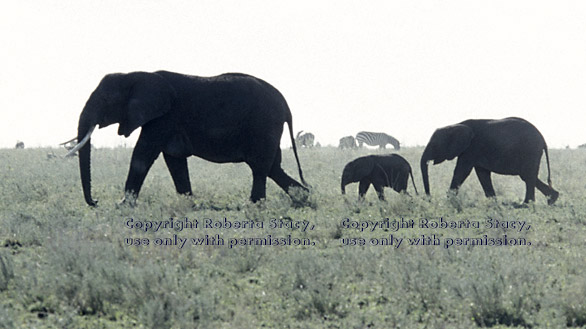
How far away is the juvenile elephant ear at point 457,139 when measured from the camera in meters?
18.3

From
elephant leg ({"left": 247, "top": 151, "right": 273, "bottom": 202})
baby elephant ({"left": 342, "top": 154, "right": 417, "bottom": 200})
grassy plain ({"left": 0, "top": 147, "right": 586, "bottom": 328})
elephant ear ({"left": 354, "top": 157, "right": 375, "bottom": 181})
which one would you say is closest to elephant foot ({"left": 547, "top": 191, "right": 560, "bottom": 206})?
baby elephant ({"left": 342, "top": 154, "right": 417, "bottom": 200})

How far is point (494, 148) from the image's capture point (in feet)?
60.4

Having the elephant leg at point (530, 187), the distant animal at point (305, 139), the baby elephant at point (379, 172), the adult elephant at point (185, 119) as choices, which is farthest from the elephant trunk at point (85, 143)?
the distant animal at point (305, 139)

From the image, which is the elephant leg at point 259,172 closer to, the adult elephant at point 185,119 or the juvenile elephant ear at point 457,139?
the adult elephant at point 185,119

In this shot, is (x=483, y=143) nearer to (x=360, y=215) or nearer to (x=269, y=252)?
(x=360, y=215)

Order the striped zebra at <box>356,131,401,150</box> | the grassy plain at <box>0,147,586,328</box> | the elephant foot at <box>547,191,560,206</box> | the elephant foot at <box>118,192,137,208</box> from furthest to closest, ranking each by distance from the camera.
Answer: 1. the striped zebra at <box>356,131,401,150</box>
2. the elephant foot at <box>547,191,560,206</box>
3. the elephant foot at <box>118,192,137,208</box>
4. the grassy plain at <box>0,147,586,328</box>

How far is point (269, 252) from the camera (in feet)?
33.6

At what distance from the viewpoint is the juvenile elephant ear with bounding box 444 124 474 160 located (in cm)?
1834

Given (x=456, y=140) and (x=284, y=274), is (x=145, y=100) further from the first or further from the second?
(x=456, y=140)

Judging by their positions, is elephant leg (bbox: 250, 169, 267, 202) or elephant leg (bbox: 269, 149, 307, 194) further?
elephant leg (bbox: 269, 149, 307, 194)

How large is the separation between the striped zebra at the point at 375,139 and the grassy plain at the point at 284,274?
34.7 metres

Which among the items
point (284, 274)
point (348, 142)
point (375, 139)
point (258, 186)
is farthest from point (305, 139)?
point (284, 274)

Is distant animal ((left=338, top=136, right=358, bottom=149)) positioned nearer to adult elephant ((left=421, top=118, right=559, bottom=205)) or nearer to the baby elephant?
the baby elephant

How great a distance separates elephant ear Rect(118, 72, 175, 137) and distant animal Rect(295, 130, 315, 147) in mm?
26501
